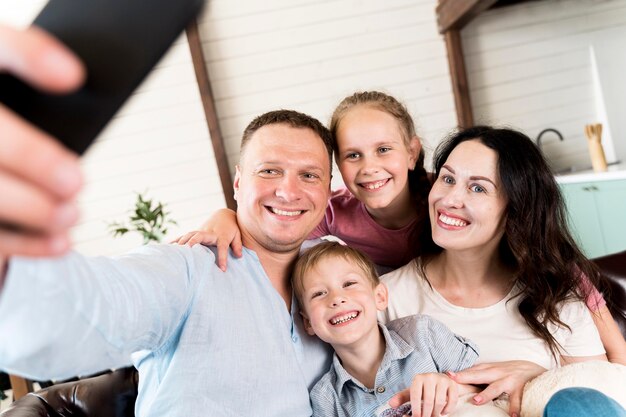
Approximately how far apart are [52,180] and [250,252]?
4.34 feet

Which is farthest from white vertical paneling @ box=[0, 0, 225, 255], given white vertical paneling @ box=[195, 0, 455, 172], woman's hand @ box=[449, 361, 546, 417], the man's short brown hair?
woman's hand @ box=[449, 361, 546, 417]

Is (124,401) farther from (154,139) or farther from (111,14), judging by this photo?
(154,139)

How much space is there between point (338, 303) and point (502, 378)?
1.62ft

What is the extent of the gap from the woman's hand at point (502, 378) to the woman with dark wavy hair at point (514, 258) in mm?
100

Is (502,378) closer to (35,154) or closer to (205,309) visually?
(205,309)

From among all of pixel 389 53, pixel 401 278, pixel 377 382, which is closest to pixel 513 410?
pixel 377 382

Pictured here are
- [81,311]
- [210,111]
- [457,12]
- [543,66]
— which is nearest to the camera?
[81,311]

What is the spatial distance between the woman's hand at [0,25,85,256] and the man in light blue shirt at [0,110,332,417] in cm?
18

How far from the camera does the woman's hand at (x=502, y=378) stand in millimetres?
1415

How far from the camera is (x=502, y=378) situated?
1480 mm

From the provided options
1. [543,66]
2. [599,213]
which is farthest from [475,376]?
[543,66]

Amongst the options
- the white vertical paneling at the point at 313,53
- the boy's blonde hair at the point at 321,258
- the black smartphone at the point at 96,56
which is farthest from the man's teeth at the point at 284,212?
the white vertical paneling at the point at 313,53

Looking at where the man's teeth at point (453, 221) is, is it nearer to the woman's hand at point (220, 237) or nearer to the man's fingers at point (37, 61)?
the woman's hand at point (220, 237)

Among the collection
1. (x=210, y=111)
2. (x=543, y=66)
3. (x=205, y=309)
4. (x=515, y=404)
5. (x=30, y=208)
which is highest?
(x=543, y=66)
